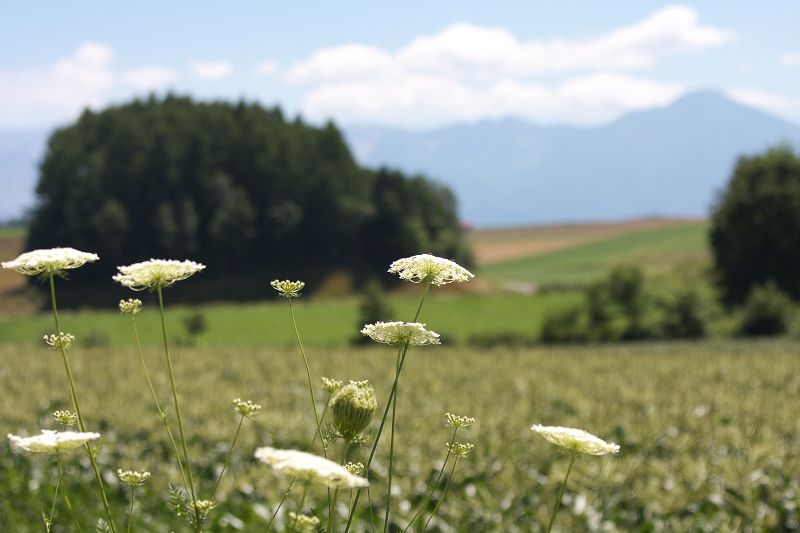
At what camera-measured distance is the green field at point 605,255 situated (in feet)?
309

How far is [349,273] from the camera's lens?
75562 millimetres

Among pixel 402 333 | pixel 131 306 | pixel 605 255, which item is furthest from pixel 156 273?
pixel 605 255

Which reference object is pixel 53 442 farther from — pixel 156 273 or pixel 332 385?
pixel 332 385

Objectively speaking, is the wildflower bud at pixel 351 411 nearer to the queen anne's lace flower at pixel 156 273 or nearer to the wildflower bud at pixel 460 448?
the wildflower bud at pixel 460 448

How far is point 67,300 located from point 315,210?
76.5 ft

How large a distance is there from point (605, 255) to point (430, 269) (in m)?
114

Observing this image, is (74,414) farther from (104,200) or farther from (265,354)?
(104,200)

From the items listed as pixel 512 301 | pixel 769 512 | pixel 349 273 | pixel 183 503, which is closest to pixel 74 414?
pixel 183 503

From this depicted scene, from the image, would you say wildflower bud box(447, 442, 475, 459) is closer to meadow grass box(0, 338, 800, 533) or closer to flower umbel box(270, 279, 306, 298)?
flower umbel box(270, 279, 306, 298)

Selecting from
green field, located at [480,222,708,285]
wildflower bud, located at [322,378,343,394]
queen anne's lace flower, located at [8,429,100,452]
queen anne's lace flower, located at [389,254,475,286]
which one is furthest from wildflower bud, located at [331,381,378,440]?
green field, located at [480,222,708,285]

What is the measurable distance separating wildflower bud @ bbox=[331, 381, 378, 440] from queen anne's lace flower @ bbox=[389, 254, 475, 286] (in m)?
0.31

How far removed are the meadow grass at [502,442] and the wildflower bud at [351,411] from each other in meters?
1.88

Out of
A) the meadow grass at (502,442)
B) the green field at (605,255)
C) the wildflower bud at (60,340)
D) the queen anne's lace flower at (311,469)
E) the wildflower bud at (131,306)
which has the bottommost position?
the green field at (605,255)

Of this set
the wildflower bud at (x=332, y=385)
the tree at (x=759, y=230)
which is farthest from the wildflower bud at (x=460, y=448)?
the tree at (x=759, y=230)
